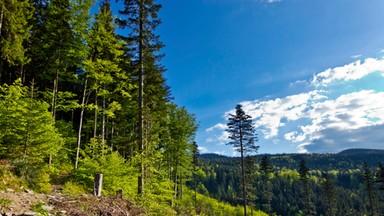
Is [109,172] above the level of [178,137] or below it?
below

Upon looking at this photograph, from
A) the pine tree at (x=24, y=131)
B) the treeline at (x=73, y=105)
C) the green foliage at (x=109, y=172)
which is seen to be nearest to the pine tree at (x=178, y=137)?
the treeline at (x=73, y=105)

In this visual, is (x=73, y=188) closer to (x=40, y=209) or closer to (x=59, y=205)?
(x=59, y=205)

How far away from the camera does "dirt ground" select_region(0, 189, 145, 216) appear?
940cm

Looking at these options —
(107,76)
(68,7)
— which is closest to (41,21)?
(68,7)

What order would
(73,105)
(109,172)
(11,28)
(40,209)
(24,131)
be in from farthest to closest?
(73,105), (11,28), (109,172), (24,131), (40,209)

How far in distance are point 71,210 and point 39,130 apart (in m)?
6.63

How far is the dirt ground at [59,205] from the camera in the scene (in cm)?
940

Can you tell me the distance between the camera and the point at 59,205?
10.7 meters

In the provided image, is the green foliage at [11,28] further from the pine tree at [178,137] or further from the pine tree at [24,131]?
the pine tree at [178,137]

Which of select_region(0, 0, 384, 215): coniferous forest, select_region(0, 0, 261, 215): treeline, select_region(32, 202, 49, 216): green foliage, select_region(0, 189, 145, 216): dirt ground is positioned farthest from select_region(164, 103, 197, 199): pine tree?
select_region(32, 202, 49, 216): green foliage

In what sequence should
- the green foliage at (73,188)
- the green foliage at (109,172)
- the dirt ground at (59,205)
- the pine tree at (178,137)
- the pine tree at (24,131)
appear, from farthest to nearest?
the pine tree at (178,137)
the green foliage at (109,172)
the pine tree at (24,131)
the green foliage at (73,188)
the dirt ground at (59,205)

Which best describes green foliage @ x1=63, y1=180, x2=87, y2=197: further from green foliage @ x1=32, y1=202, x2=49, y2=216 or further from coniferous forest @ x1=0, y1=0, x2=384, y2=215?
green foliage @ x1=32, y1=202, x2=49, y2=216

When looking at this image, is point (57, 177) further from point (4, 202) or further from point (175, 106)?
point (175, 106)

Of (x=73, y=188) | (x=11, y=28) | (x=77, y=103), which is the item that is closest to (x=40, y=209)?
(x=73, y=188)
